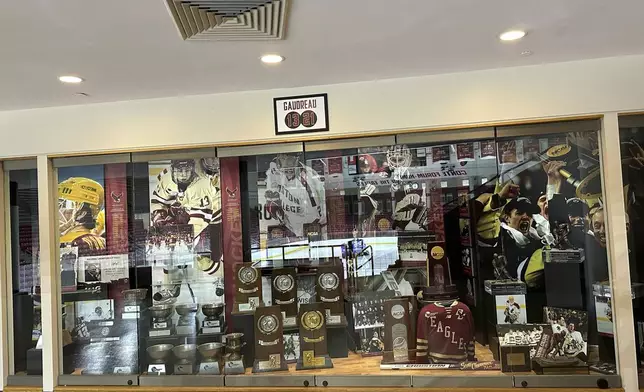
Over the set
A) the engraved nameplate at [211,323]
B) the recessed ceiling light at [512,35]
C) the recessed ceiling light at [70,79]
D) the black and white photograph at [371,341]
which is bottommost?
the black and white photograph at [371,341]

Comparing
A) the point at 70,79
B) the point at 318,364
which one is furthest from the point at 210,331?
the point at 70,79

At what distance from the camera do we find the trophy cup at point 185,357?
408 centimetres

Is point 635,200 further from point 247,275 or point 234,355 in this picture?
point 234,355

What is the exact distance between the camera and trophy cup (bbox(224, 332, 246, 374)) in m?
4.00

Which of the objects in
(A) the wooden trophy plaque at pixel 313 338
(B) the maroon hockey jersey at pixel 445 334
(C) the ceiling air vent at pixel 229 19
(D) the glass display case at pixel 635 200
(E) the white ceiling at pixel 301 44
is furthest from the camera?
(A) the wooden trophy plaque at pixel 313 338

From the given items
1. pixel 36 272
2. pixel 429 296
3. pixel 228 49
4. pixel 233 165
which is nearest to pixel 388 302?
pixel 429 296

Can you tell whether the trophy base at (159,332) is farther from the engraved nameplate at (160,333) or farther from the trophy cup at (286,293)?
the trophy cup at (286,293)

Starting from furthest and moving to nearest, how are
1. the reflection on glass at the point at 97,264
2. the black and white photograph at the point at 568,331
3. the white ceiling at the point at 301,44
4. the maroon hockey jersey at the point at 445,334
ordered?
the reflection on glass at the point at 97,264 < the maroon hockey jersey at the point at 445,334 < the black and white photograph at the point at 568,331 < the white ceiling at the point at 301,44

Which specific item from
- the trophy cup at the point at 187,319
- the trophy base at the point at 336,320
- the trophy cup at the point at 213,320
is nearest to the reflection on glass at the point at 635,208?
the trophy base at the point at 336,320

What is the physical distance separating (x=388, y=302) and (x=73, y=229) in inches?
113

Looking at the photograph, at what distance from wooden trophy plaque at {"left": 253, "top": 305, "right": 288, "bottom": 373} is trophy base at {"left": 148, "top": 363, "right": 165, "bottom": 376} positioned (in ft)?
2.67

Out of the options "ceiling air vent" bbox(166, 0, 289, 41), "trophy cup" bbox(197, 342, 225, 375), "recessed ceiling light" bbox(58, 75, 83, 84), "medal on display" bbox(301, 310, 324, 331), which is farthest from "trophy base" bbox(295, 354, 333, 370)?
"recessed ceiling light" bbox(58, 75, 83, 84)

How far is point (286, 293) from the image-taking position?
4.23 m

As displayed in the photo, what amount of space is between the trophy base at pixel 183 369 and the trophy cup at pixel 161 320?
1.13ft
